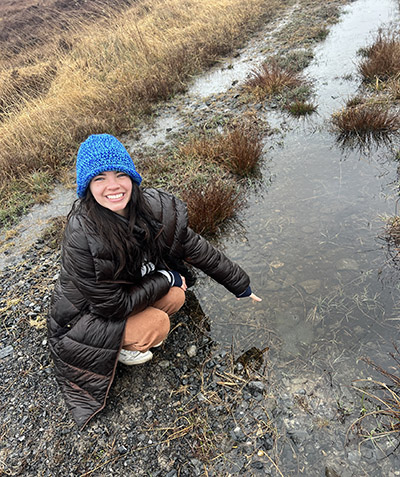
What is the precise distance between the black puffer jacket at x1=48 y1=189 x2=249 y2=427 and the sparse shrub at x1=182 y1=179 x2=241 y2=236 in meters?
1.32

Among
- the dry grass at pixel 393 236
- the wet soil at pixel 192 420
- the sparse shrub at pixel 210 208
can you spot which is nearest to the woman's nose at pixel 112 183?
the wet soil at pixel 192 420

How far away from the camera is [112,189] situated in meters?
2.24

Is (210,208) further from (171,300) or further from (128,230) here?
(128,230)

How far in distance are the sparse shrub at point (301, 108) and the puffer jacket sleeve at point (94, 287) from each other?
16.0 feet

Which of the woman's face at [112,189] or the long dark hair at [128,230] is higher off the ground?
the woman's face at [112,189]

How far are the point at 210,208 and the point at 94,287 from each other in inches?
82.8

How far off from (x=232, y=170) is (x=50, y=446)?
12.9ft

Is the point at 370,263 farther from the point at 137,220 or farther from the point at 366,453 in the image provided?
the point at 137,220

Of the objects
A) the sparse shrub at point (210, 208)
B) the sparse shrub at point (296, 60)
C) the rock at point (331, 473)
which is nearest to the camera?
the rock at point (331, 473)

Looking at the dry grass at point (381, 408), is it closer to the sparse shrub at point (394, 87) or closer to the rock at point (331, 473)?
the rock at point (331, 473)

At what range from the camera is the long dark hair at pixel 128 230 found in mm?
2279

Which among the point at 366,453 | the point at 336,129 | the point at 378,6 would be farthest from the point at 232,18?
the point at 366,453

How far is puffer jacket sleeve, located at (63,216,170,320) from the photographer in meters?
2.26

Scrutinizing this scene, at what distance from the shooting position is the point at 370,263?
10.9ft
